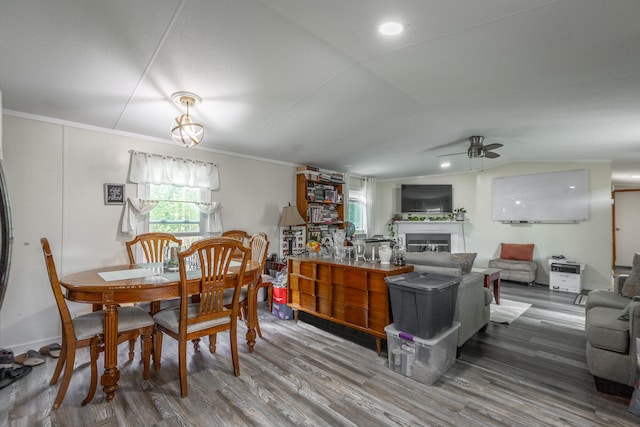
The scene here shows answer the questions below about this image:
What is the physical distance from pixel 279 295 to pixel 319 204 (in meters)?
2.40

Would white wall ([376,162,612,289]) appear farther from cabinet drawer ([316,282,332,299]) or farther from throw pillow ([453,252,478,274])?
cabinet drawer ([316,282,332,299])

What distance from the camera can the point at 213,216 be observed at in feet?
13.6

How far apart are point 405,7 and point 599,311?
9.31 feet

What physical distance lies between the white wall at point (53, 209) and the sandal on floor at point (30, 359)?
0.69 feet

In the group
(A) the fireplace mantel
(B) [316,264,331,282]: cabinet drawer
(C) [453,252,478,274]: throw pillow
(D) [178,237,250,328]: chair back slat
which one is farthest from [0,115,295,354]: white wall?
(A) the fireplace mantel

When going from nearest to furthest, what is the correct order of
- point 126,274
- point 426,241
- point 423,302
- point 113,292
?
point 113,292, point 423,302, point 126,274, point 426,241

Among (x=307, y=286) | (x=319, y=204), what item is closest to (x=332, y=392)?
(x=307, y=286)

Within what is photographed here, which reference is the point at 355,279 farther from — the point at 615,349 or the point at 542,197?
the point at 542,197

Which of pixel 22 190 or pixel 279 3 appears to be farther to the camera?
pixel 22 190

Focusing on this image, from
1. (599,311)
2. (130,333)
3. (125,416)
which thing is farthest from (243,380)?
(599,311)

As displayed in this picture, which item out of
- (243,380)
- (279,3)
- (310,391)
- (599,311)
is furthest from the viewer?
(599,311)

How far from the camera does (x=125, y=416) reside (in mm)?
1882

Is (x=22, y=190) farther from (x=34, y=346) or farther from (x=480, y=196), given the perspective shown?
(x=480, y=196)

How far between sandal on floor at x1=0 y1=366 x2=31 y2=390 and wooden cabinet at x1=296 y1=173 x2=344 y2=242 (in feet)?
12.5
